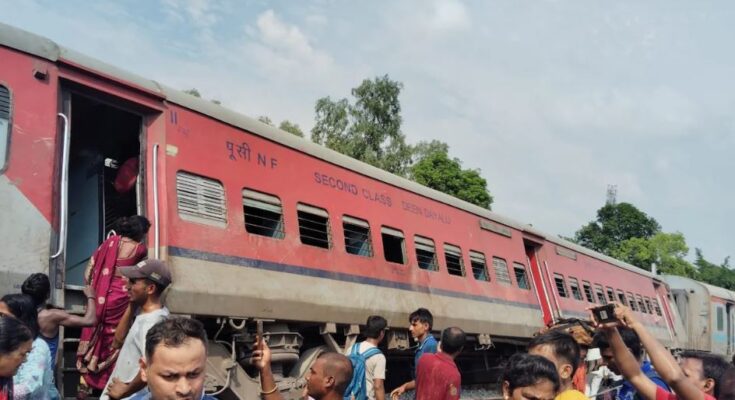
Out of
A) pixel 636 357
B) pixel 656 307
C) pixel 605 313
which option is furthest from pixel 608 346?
pixel 656 307

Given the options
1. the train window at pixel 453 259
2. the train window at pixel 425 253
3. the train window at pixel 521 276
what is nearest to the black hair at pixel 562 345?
the train window at pixel 425 253

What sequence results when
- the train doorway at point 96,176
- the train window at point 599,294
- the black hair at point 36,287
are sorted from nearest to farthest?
the black hair at point 36,287 → the train doorway at point 96,176 → the train window at point 599,294

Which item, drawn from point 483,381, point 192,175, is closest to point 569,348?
point 192,175

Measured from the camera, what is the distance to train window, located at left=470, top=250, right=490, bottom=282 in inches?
457

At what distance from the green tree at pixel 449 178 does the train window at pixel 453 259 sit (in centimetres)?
2116

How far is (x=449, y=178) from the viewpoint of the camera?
3266 centimetres

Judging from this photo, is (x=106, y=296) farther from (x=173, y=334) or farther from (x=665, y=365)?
(x=665, y=365)

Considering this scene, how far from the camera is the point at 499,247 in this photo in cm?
1262

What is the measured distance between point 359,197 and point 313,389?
17.8 feet

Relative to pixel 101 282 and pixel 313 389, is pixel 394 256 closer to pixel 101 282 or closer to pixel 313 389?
pixel 101 282

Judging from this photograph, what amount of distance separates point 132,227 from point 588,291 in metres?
13.4

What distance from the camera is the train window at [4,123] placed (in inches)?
206

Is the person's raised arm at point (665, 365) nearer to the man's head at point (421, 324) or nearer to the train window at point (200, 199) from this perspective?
the man's head at point (421, 324)

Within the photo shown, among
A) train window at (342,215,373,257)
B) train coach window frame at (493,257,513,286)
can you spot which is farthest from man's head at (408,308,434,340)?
train coach window frame at (493,257,513,286)
